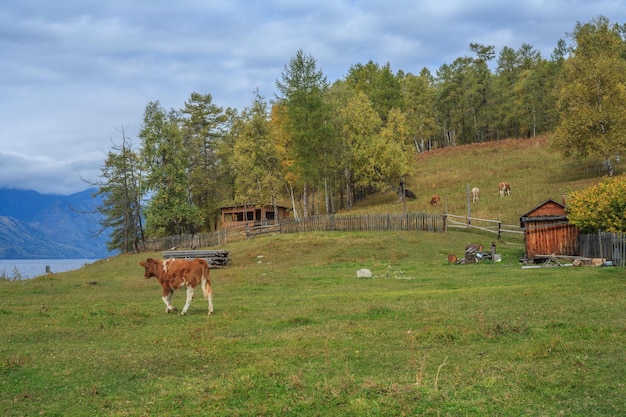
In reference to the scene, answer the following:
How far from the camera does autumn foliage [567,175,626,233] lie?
88.3 feet

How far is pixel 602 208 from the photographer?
27.5 meters

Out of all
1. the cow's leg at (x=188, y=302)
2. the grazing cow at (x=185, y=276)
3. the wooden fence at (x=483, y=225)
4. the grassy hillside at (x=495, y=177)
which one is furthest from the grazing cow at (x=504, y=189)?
the cow's leg at (x=188, y=302)

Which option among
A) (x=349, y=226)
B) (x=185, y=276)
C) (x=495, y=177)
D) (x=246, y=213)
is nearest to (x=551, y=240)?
(x=349, y=226)

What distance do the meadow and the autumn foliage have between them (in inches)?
187

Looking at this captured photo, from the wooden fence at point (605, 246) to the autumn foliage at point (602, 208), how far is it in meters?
0.70

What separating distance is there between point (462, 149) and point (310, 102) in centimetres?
4053

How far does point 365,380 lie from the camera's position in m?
8.34

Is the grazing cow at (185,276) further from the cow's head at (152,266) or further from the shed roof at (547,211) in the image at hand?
the shed roof at (547,211)

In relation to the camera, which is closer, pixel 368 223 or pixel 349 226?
pixel 368 223

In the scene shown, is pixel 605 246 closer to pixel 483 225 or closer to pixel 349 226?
pixel 483 225

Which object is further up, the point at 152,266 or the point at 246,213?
the point at 246,213

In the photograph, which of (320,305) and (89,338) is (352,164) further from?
(89,338)

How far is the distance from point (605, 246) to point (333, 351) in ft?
70.7

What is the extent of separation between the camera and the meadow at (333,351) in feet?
25.3
